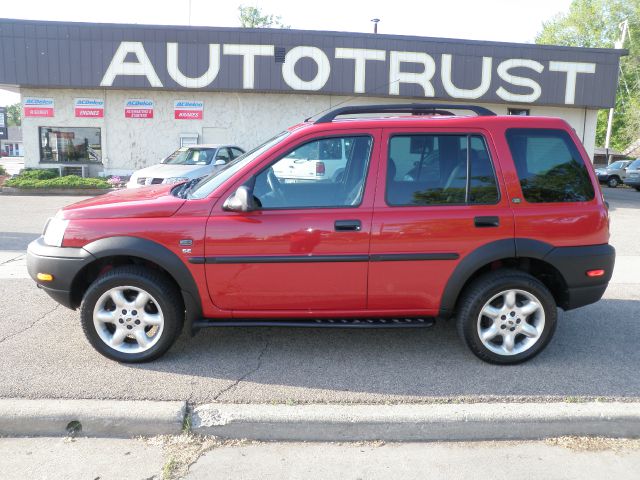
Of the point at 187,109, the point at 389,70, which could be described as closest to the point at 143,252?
the point at 389,70

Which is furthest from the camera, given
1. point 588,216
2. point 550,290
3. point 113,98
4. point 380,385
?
point 113,98

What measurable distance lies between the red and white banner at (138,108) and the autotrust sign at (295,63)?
0.98 metres

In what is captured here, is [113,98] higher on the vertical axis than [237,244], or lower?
higher

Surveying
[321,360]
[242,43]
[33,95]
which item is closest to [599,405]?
[321,360]

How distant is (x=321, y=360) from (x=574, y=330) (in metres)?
2.43

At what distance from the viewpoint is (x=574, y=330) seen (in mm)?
4754

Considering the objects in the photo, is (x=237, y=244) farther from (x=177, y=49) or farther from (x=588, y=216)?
(x=177, y=49)

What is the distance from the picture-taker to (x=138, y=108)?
18078mm

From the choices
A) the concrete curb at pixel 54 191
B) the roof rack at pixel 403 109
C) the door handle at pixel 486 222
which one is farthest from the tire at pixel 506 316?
the concrete curb at pixel 54 191

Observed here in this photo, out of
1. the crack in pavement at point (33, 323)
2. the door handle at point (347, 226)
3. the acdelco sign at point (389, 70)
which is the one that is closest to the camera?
the door handle at point (347, 226)

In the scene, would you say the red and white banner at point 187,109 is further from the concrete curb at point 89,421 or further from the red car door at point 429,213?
the concrete curb at point 89,421

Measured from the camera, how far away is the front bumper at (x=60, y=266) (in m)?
3.73

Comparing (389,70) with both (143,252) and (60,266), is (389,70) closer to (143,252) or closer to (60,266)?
(143,252)

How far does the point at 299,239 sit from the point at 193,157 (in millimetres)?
10123
